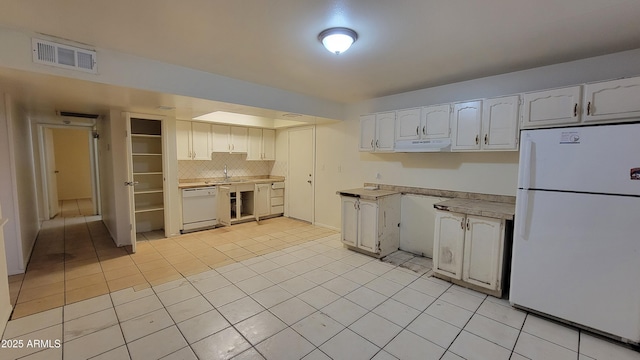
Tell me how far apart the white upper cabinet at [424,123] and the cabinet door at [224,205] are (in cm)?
328

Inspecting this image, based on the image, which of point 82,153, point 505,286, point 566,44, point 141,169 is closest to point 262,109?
point 141,169

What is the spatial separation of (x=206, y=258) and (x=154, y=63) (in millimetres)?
2428

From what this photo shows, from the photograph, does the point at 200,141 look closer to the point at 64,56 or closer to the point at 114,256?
the point at 114,256

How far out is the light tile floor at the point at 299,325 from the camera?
1.96m

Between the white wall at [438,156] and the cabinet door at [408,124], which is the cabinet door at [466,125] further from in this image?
the cabinet door at [408,124]

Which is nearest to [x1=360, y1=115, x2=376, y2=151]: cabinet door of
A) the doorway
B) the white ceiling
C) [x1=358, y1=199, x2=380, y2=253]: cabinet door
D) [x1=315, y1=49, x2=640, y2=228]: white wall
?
[x1=315, y1=49, x2=640, y2=228]: white wall

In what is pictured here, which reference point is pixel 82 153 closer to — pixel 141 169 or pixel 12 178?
pixel 141 169

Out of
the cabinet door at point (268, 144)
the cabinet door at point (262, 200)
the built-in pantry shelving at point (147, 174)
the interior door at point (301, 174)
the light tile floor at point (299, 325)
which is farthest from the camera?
the cabinet door at point (268, 144)

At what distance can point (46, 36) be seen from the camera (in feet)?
7.35

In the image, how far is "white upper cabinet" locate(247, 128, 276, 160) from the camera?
5.95 metres

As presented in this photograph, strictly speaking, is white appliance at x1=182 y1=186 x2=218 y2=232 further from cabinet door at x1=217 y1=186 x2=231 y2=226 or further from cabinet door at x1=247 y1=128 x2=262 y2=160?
cabinet door at x1=247 y1=128 x2=262 y2=160

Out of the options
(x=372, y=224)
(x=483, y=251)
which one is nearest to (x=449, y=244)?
(x=483, y=251)

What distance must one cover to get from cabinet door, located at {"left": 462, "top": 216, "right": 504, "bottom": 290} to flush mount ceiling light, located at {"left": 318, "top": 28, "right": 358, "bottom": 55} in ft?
7.03

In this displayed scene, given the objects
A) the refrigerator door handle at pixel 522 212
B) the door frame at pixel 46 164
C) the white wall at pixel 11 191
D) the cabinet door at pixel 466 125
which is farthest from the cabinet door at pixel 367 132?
the door frame at pixel 46 164
